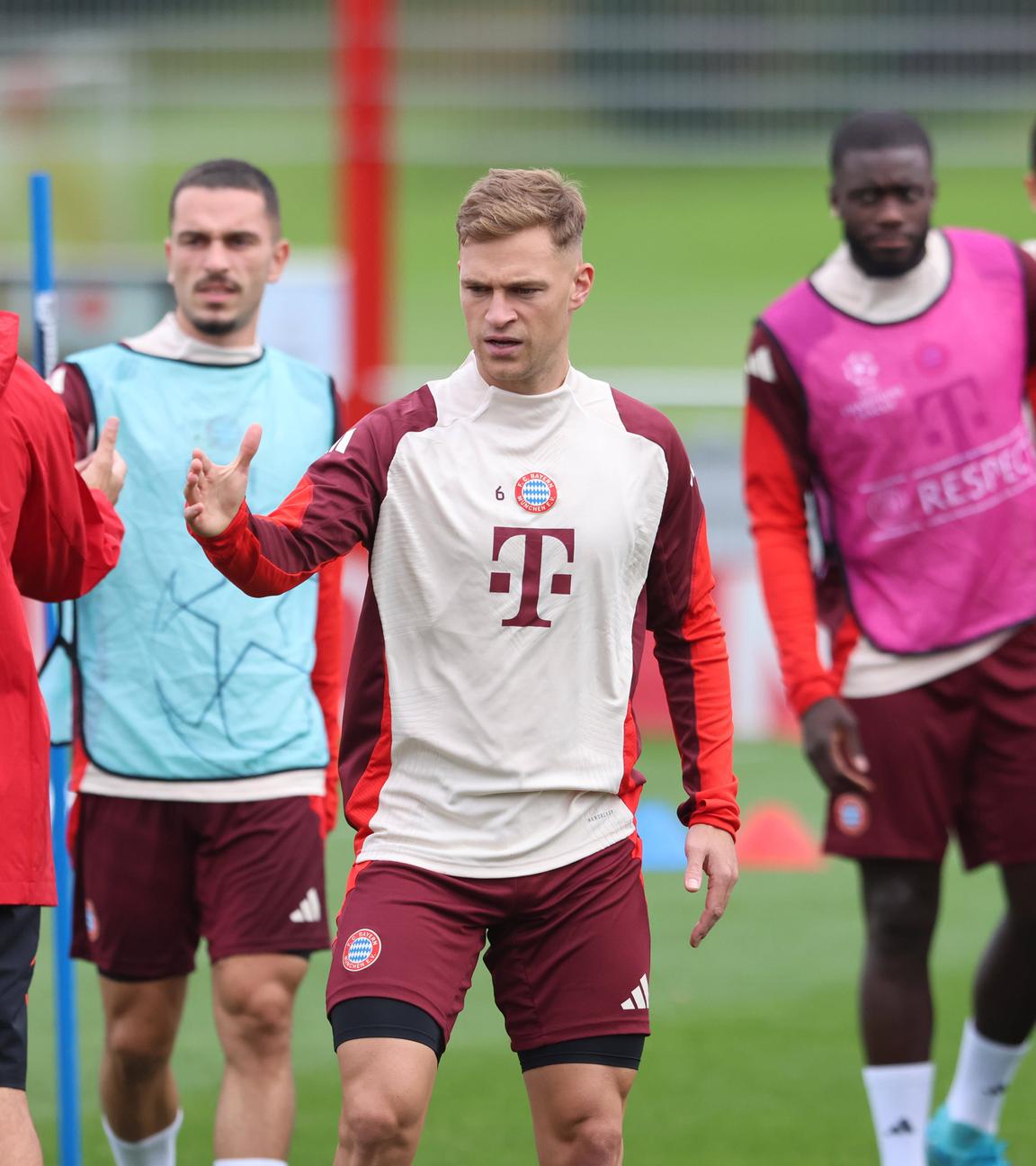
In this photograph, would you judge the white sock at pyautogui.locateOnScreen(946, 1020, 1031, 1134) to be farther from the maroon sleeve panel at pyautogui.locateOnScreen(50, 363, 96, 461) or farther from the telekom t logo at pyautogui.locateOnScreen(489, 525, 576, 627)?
the maroon sleeve panel at pyautogui.locateOnScreen(50, 363, 96, 461)

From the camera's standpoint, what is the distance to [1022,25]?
12531mm

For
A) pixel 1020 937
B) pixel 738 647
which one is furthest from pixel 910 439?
pixel 738 647

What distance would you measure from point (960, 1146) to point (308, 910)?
195cm

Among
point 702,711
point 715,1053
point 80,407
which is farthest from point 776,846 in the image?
point 702,711

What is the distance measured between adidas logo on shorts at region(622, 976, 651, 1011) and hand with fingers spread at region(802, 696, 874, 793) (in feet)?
4.33

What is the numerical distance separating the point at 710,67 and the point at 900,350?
7.43 meters

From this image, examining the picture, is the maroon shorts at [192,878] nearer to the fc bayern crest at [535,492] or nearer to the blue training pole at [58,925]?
the blue training pole at [58,925]

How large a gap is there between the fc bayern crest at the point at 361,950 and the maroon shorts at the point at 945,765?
1.82 meters

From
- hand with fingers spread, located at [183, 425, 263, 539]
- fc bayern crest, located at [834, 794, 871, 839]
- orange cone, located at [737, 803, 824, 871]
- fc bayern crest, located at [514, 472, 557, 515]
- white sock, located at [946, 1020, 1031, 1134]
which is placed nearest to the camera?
hand with fingers spread, located at [183, 425, 263, 539]

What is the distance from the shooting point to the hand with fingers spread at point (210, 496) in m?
3.80

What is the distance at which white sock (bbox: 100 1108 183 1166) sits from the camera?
5379 mm

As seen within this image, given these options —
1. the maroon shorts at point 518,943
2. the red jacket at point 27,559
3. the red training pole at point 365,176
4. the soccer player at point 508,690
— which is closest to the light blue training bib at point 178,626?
the red jacket at point 27,559

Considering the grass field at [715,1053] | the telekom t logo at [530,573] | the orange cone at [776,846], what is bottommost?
the orange cone at [776,846]

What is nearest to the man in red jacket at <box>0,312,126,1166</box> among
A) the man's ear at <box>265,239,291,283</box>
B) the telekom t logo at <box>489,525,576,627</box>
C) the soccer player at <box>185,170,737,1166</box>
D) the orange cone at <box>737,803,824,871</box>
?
the soccer player at <box>185,170,737,1166</box>
